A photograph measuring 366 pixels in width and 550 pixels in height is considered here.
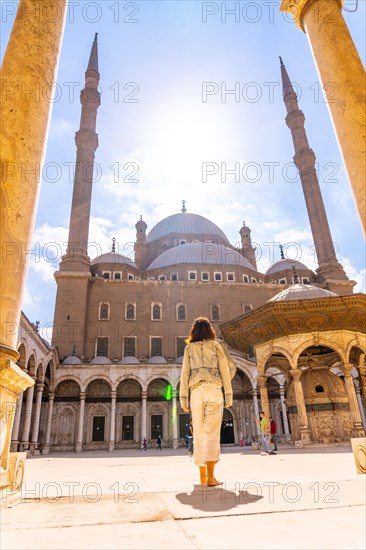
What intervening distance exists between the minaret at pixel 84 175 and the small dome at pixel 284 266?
17.7 metres

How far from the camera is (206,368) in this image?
12.8 feet

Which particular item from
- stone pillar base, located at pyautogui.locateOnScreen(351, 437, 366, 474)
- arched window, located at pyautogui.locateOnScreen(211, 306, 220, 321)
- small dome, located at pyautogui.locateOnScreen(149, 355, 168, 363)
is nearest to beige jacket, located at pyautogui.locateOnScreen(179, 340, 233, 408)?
stone pillar base, located at pyautogui.locateOnScreen(351, 437, 366, 474)

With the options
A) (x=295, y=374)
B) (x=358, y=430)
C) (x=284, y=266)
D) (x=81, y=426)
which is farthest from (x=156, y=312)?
(x=358, y=430)

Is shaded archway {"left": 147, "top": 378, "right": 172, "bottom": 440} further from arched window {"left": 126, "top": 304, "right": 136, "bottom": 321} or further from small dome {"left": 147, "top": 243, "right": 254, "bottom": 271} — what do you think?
small dome {"left": 147, "top": 243, "right": 254, "bottom": 271}

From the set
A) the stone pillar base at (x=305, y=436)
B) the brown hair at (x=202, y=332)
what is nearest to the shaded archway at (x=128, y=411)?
the stone pillar base at (x=305, y=436)

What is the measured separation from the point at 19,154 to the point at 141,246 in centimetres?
3422

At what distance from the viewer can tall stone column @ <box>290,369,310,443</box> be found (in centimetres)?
1109

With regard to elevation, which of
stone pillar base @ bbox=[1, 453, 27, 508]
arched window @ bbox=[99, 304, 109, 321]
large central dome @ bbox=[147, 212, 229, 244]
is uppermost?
large central dome @ bbox=[147, 212, 229, 244]

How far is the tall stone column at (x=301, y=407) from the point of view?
11094 millimetres

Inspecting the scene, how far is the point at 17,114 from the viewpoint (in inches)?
143

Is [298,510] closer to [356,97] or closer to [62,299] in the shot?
[356,97]

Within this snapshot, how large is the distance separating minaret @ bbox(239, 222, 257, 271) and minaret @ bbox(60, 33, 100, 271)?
17.5m

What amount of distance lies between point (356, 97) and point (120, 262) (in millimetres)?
28839

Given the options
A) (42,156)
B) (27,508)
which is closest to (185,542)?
(27,508)
